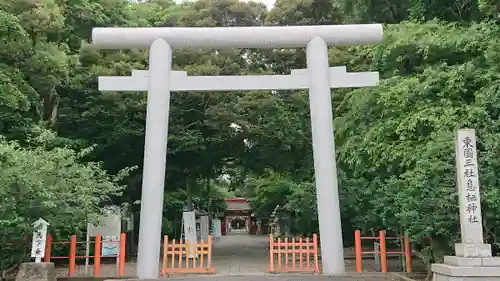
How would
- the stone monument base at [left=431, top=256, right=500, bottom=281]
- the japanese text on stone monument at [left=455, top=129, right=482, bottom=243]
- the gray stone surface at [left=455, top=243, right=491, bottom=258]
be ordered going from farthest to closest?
the japanese text on stone monument at [left=455, top=129, right=482, bottom=243], the gray stone surface at [left=455, top=243, right=491, bottom=258], the stone monument base at [left=431, top=256, right=500, bottom=281]

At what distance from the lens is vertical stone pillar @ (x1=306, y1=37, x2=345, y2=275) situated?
11.5 metres

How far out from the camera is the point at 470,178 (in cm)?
897

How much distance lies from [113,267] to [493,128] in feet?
38.7

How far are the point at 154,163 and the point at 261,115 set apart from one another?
7.97 meters

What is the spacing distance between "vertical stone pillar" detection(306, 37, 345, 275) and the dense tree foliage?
4.26ft

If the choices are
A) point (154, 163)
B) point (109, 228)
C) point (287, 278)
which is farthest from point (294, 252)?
point (109, 228)

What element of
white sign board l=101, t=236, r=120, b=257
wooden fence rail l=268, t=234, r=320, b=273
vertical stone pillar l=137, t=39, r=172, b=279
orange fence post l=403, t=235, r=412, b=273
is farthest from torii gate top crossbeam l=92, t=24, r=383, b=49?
white sign board l=101, t=236, r=120, b=257

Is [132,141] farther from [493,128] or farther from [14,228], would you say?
[493,128]

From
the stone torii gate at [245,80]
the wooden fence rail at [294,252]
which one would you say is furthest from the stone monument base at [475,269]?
the wooden fence rail at [294,252]

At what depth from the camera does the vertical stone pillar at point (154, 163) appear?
11.4 m

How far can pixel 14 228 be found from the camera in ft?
37.4

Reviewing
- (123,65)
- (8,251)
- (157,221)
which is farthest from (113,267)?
(123,65)

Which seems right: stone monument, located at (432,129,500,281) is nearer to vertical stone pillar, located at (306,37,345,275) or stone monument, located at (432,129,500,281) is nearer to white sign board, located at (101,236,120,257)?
vertical stone pillar, located at (306,37,345,275)

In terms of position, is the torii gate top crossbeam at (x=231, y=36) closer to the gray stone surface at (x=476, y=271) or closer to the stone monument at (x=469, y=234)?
the stone monument at (x=469, y=234)
